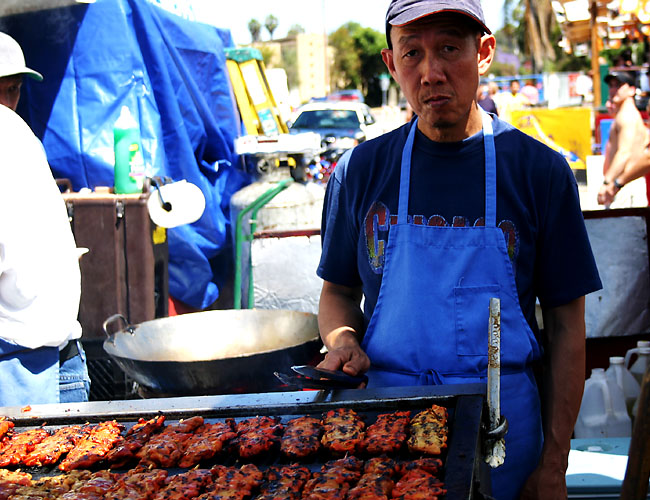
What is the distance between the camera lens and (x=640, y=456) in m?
2.28

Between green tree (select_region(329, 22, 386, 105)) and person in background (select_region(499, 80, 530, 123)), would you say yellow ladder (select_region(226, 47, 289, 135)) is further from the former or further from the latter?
green tree (select_region(329, 22, 386, 105))

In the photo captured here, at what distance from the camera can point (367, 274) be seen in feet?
7.39

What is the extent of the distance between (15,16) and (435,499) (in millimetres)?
5186

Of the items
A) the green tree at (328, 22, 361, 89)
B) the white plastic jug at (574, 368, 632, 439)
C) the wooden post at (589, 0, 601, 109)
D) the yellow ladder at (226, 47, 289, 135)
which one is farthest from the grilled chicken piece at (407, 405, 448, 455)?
the green tree at (328, 22, 361, 89)

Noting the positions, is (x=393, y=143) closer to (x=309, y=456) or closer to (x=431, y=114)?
(x=431, y=114)

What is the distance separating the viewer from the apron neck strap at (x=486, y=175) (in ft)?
6.75

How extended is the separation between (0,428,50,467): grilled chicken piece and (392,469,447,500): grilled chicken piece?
1.03 metres

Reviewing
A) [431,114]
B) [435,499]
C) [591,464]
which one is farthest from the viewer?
[591,464]

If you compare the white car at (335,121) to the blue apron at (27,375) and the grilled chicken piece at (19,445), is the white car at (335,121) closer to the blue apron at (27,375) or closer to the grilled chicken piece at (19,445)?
the blue apron at (27,375)

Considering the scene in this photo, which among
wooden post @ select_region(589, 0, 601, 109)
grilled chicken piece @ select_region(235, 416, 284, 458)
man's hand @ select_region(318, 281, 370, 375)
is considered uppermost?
wooden post @ select_region(589, 0, 601, 109)

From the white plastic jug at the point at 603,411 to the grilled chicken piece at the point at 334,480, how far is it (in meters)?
2.44

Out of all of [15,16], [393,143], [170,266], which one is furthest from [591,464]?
[15,16]

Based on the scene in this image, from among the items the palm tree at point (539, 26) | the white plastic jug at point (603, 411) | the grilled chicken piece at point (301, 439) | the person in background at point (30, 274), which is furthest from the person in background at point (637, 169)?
the palm tree at point (539, 26)

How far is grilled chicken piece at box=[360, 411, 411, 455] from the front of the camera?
74.5 inches
